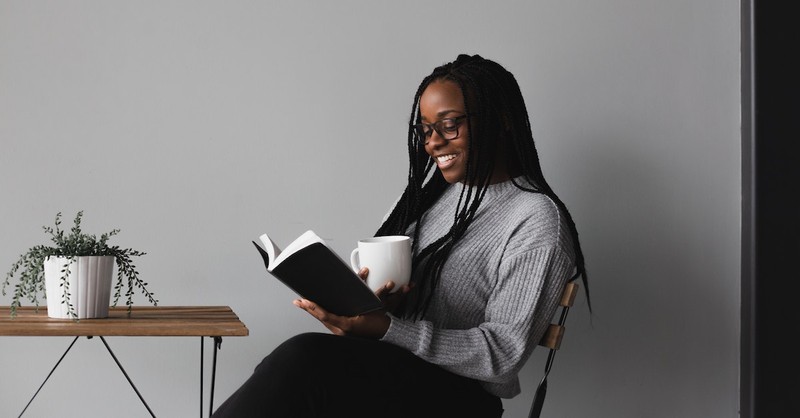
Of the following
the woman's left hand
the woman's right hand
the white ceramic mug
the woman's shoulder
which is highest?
the woman's shoulder

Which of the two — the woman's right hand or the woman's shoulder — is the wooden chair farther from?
the woman's right hand

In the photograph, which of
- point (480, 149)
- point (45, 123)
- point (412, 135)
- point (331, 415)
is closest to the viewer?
point (331, 415)

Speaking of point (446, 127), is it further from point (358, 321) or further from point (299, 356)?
point (299, 356)

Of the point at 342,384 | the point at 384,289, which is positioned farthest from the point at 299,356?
the point at 384,289

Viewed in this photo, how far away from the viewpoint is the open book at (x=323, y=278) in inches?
44.6

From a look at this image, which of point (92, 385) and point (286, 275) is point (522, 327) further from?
point (92, 385)

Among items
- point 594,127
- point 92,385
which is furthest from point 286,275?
point 594,127

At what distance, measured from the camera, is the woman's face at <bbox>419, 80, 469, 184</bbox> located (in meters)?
1.46

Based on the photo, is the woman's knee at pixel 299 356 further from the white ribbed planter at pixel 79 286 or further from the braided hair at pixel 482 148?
the white ribbed planter at pixel 79 286

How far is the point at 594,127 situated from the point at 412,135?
1.63ft

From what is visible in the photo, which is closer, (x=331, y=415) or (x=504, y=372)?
(x=331, y=415)

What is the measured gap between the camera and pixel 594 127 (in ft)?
6.15

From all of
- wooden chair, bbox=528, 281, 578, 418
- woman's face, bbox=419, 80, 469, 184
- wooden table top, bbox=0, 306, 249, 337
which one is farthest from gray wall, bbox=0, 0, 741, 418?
wooden chair, bbox=528, 281, 578, 418

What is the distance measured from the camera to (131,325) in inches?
54.3
